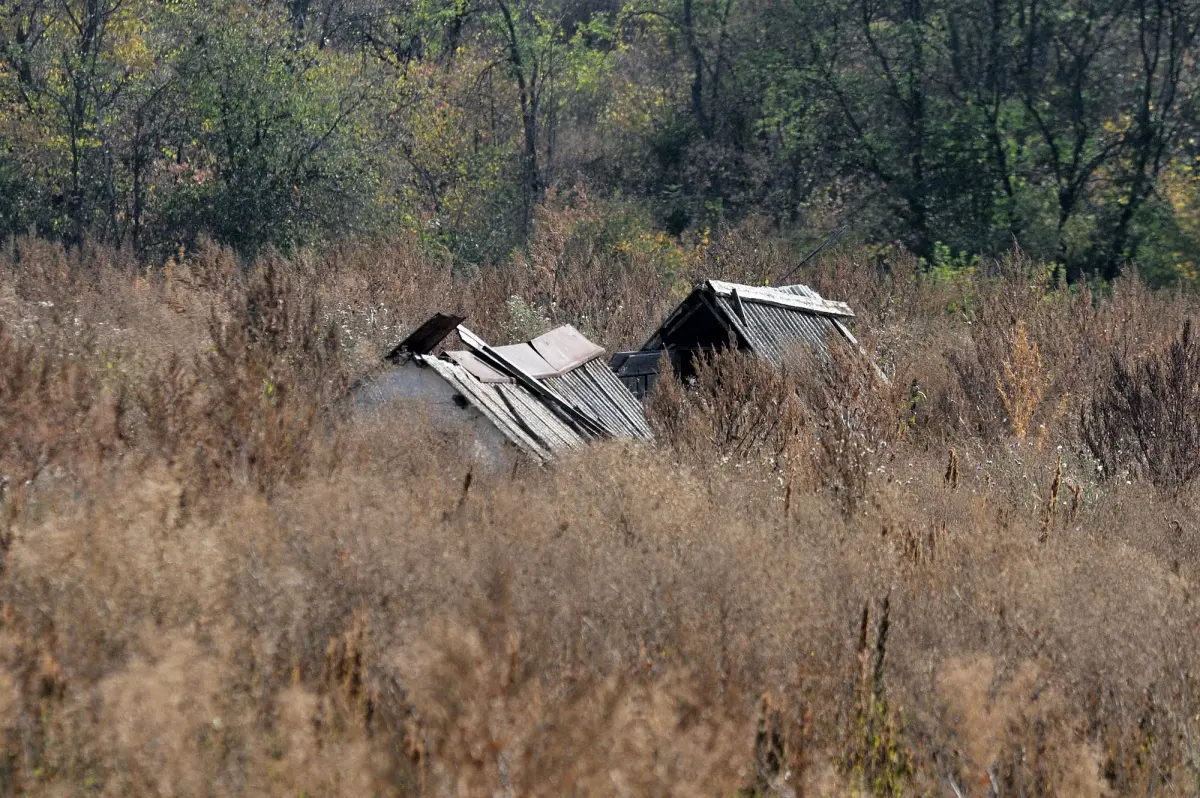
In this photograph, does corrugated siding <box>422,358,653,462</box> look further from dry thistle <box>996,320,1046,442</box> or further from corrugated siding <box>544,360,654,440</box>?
dry thistle <box>996,320,1046,442</box>

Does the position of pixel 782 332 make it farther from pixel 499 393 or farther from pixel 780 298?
pixel 499 393

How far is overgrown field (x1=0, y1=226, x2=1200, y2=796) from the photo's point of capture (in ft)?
13.2

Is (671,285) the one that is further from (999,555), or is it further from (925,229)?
(999,555)

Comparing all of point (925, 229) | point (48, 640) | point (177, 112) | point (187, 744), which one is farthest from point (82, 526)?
point (925, 229)

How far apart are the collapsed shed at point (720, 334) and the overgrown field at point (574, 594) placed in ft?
5.39

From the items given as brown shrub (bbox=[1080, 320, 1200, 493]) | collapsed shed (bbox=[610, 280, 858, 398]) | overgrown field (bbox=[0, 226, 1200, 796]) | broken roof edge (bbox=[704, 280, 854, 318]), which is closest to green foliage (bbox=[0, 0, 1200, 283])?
broken roof edge (bbox=[704, 280, 854, 318])

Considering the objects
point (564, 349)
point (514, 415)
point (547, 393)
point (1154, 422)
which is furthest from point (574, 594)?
point (1154, 422)

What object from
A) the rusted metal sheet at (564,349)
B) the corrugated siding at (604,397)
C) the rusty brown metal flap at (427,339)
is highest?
the rusty brown metal flap at (427,339)

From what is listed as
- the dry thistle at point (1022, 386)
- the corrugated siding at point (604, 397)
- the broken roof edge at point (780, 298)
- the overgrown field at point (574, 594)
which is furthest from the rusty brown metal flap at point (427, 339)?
the dry thistle at point (1022, 386)

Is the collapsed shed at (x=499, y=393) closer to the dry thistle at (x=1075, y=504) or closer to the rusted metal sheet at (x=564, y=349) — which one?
the rusted metal sheet at (x=564, y=349)

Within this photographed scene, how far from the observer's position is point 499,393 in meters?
10.1

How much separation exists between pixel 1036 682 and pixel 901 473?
14.4 ft

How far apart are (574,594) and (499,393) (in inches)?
175

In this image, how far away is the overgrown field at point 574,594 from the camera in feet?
13.2
